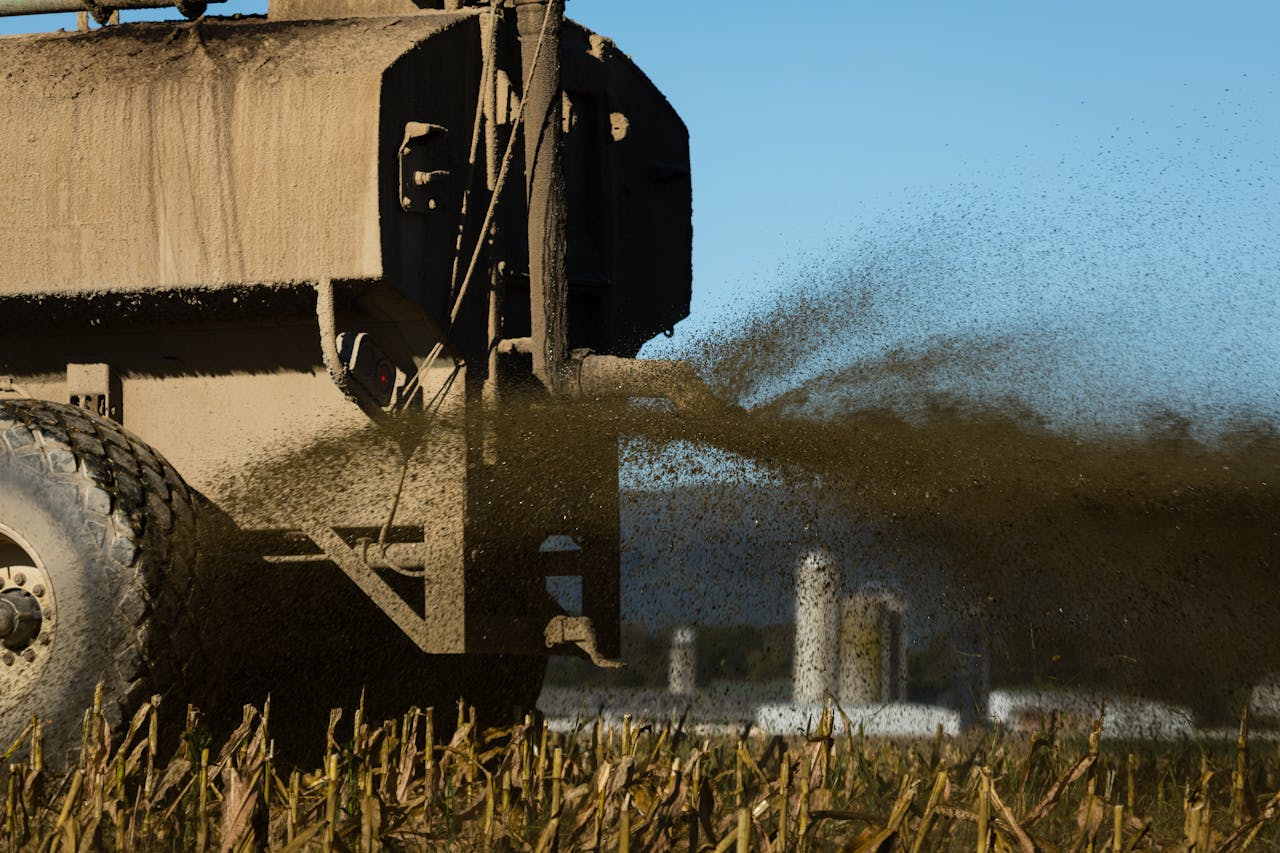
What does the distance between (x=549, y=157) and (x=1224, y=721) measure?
516 centimetres

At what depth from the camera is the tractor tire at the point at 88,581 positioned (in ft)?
14.7

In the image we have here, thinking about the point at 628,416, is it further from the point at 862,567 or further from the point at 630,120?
the point at 630,120

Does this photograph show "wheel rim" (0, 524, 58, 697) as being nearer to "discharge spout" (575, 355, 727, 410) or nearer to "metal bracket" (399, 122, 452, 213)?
"metal bracket" (399, 122, 452, 213)

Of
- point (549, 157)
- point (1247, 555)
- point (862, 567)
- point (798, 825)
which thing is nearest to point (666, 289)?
point (549, 157)

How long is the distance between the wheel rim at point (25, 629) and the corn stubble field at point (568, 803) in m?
0.21

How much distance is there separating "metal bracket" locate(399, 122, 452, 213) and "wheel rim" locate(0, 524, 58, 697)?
4.78 ft

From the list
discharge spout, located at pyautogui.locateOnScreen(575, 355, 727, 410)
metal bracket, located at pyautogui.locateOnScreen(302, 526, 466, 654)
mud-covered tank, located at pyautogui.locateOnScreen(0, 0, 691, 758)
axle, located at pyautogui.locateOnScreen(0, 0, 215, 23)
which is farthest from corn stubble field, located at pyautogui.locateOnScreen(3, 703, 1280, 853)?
axle, located at pyautogui.locateOnScreen(0, 0, 215, 23)

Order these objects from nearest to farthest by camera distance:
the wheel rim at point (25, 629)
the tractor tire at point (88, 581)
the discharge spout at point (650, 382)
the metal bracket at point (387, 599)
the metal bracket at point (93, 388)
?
the tractor tire at point (88, 581) < the wheel rim at point (25, 629) < the metal bracket at point (387, 599) < the discharge spout at point (650, 382) < the metal bracket at point (93, 388)

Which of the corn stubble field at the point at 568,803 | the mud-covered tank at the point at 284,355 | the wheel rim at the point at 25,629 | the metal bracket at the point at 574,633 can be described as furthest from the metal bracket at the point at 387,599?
the wheel rim at the point at 25,629

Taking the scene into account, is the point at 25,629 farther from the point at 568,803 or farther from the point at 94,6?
the point at 94,6

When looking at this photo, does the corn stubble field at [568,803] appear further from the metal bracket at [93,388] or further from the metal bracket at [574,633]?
the metal bracket at [93,388]

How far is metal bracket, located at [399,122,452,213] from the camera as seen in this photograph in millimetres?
5027

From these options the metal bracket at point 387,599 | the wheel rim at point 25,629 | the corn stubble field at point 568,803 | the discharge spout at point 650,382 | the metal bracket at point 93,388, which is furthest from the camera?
the metal bracket at point 93,388

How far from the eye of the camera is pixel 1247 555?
17.4ft
